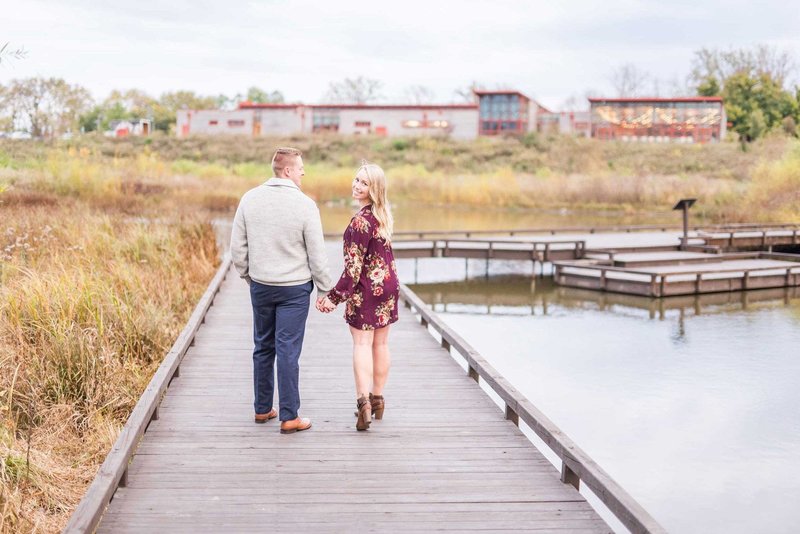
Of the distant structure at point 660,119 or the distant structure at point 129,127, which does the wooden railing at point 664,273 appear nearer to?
the distant structure at point 660,119

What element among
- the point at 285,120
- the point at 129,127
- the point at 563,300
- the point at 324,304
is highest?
the point at 285,120

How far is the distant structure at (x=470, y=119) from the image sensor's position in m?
51.9

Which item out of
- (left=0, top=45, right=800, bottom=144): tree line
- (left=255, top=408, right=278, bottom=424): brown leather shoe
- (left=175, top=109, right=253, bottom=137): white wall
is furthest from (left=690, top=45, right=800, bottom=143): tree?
(left=255, top=408, right=278, bottom=424): brown leather shoe

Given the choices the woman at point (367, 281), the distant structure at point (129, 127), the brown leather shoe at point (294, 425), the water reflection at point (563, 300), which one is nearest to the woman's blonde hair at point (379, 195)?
the woman at point (367, 281)

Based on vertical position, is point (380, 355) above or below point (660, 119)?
below

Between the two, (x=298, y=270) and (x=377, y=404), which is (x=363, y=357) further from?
(x=298, y=270)

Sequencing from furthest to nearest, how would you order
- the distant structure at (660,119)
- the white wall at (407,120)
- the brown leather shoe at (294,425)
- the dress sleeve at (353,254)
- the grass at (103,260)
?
the white wall at (407,120), the distant structure at (660,119), the grass at (103,260), the brown leather shoe at (294,425), the dress sleeve at (353,254)

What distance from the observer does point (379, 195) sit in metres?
4.38

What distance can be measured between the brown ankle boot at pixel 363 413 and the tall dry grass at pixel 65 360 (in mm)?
1505

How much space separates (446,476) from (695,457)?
9.28 ft

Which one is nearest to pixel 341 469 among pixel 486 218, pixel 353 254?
pixel 353 254

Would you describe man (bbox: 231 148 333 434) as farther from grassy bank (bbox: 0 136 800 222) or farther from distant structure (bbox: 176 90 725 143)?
distant structure (bbox: 176 90 725 143)

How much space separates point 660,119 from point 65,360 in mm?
50326

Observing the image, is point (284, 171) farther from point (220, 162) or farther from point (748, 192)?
point (220, 162)
